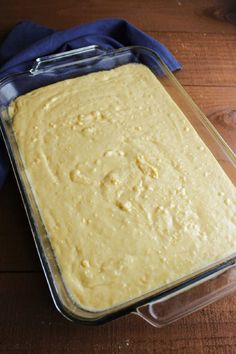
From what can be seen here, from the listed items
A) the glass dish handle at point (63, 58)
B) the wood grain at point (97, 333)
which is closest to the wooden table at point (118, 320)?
the wood grain at point (97, 333)

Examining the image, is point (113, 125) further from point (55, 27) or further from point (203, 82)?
point (55, 27)

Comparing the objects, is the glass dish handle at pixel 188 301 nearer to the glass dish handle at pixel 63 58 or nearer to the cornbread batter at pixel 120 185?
the cornbread batter at pixel 120 185

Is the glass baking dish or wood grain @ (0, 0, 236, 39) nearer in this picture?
the glass baking dish

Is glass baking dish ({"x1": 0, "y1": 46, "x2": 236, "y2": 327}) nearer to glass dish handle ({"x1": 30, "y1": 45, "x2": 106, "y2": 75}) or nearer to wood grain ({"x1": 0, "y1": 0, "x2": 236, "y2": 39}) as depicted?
glass dish handle ({"x1": 30, "y1": 45, "x2": 106, "y2": 75})

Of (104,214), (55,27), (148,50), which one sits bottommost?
(104,214)

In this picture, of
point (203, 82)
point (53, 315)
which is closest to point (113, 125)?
point (203, 82)

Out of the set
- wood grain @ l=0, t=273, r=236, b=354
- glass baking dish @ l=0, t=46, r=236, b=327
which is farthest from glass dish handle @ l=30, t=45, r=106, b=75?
wood grain @ l=0, t=273, r=236, b=354
